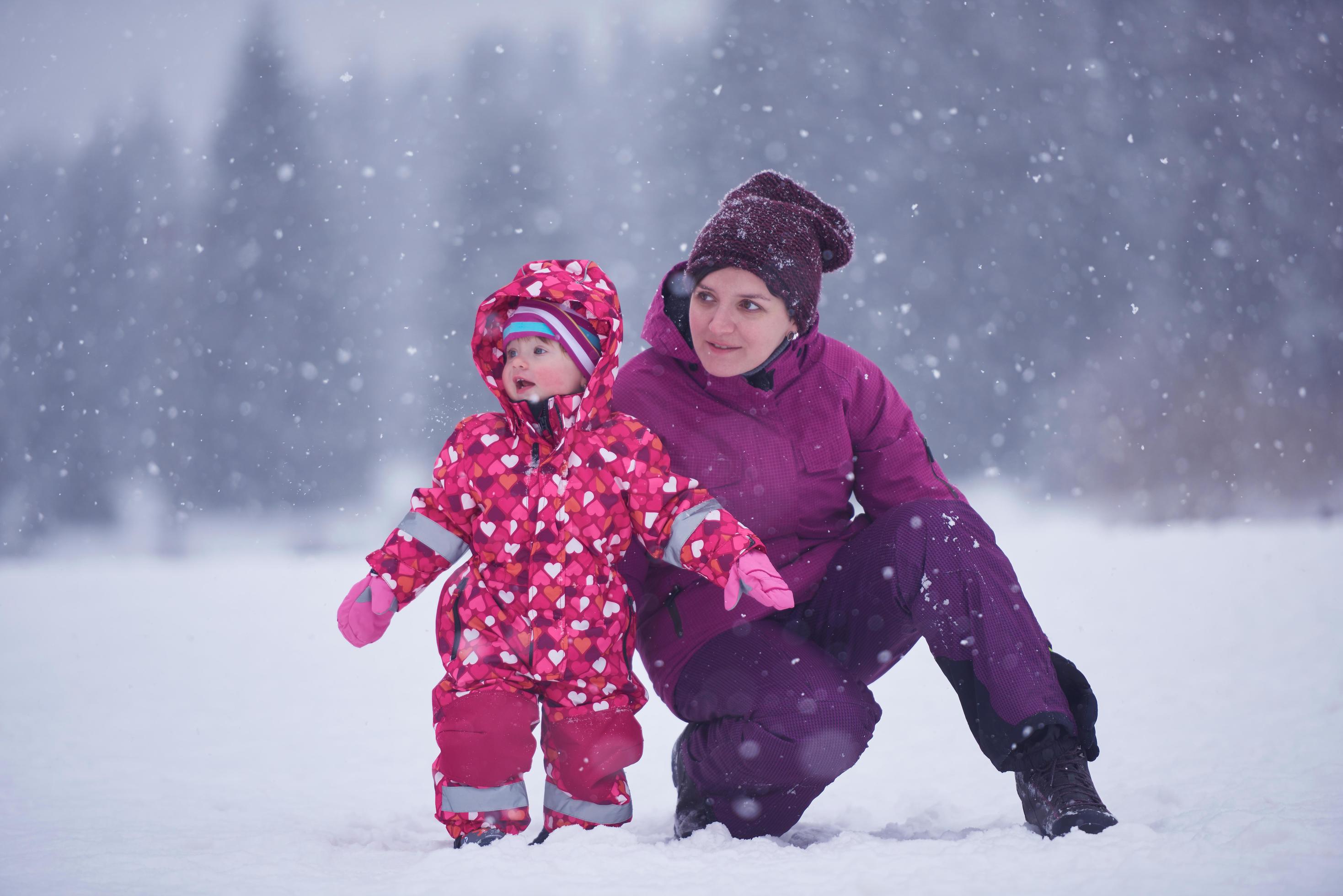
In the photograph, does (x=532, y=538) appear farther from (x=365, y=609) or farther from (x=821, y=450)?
(x=821, y=450)

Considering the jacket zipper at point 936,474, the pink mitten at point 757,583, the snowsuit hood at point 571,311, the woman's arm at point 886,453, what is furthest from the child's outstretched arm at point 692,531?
the jacket zipper at point 936,474

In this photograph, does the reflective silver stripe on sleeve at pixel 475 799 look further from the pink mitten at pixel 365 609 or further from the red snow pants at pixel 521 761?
the pink mitten at pixel 365 609

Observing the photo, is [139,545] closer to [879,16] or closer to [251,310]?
[251,310]

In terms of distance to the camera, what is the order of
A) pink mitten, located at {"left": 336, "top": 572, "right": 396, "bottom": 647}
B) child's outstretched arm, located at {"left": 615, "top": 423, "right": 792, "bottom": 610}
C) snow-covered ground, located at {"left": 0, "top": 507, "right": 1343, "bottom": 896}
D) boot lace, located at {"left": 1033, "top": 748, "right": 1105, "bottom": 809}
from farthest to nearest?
1. pink mitten, located at {"left": 336, "top": 572, "right": 396, "bottom": 647}
2. child's outstretched arm, located at {"left": 615, "top": 423, "right": 792, "bottom": 610}
3. boot lace, located at {"left": 1033, "top": 748, "right": 1105, "bottom": 809}
4. snow-covered ground, located at {"left": 0, "top": 507, "right": 1343, "bottom": 896}

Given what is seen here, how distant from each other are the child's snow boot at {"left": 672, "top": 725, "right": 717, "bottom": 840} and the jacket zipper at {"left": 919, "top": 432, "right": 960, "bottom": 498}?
28.7 inches

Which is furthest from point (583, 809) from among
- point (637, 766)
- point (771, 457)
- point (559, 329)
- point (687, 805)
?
point (637, 766)

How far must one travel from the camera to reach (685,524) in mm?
1823

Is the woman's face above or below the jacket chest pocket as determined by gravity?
above

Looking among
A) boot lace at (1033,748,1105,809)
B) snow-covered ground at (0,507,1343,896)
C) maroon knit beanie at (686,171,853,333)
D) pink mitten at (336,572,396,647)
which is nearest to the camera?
snow-covered ground at (0,507,1343,896)

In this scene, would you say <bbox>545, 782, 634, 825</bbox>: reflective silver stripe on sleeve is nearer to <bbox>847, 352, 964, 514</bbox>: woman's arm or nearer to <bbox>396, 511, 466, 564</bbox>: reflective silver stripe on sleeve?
<bbox>396, 511, 466, 564</bbox>: reflective silver stripe on sleeve

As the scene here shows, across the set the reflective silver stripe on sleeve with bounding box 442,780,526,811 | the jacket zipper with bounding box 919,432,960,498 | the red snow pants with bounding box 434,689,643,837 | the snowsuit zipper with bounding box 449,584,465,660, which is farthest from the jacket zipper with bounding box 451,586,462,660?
the jacket zipper with bounding box 919,432,960,498

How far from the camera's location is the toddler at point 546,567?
1.79 metres

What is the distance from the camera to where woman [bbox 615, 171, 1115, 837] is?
5.63 ft

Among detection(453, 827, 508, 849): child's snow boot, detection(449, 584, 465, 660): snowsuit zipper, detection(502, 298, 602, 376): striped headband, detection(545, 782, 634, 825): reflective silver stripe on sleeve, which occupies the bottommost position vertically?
detection(453, 827, 508, 849): child's snow boot
